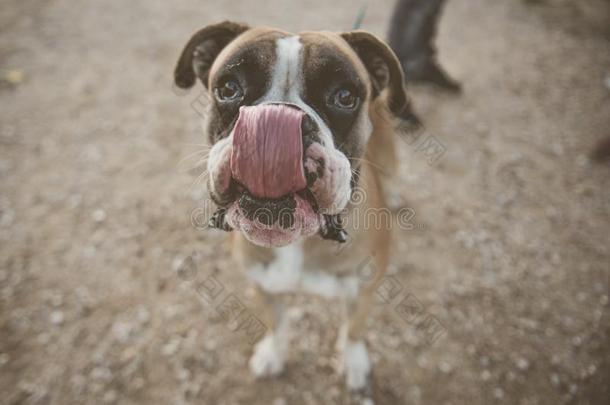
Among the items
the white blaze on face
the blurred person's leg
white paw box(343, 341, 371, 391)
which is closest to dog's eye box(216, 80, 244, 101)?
the white blaze on face

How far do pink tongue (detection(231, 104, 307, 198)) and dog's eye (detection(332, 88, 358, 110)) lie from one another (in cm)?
47

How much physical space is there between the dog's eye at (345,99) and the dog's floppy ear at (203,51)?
0.70m

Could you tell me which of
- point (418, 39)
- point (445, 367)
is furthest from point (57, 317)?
point (418, 39)

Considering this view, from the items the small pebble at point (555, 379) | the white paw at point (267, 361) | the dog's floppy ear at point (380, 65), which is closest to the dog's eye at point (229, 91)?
the dog's floppy ear at point (380, 65)

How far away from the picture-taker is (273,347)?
300cm

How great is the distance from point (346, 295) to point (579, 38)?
6.74 meters

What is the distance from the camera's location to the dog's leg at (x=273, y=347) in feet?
9.43

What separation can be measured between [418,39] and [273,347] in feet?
13.4

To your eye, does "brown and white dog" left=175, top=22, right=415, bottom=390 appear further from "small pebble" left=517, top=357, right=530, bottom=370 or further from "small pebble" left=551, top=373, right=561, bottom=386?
"small pebble" left=551, top=373, right=561, bottom=386

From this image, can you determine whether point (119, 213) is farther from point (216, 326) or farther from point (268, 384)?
point (268, 384)

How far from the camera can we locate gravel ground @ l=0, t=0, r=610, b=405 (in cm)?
310

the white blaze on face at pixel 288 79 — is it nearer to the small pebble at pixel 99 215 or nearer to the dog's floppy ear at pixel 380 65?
the dog's floppy ear at pixel 380 65

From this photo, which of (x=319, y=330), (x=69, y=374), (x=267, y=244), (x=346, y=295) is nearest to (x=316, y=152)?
(x=267, y=244)

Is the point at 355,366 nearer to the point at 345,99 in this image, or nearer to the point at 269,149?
the point at 345,99
